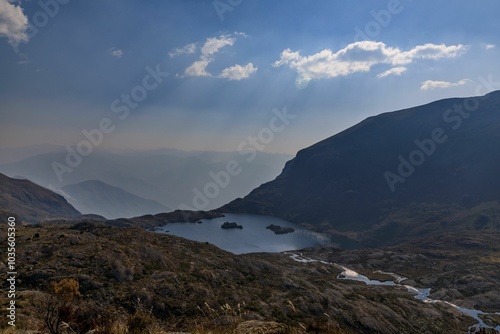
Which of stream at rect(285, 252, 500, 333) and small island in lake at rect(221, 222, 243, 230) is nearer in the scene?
stream at rect(285, 252, 500, 333)

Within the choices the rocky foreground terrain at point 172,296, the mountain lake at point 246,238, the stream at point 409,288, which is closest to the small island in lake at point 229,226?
the mountain lake at point 246,238

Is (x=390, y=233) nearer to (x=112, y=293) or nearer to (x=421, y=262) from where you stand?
(x=421, y=262)

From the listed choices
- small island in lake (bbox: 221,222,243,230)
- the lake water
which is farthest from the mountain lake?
small island in lake (bbox: 221,222,243,230)

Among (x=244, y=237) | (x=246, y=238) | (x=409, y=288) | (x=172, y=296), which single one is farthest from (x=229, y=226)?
(x=172, y=296)

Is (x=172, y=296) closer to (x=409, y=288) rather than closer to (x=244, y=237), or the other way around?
(x=409, y=288)

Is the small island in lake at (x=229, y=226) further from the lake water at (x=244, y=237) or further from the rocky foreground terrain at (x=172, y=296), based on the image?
the rocky foreground terrain at (x=172, y=296)

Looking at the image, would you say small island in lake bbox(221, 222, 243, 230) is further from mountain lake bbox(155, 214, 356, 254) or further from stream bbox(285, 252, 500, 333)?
stream bbox(285, 252, 500, 333)

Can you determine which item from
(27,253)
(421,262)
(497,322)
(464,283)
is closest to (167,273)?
(27,253)

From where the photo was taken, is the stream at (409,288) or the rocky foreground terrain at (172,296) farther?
the stream at (409,288)
